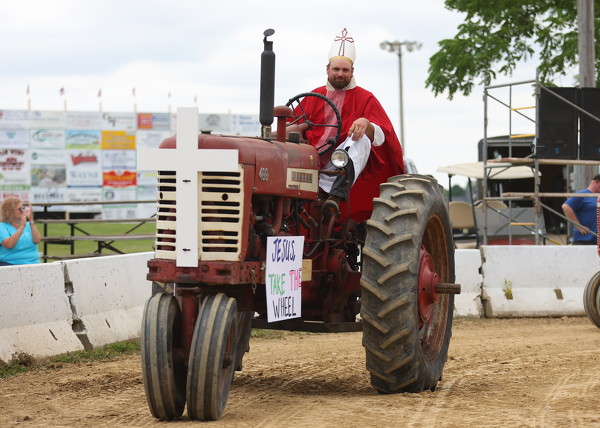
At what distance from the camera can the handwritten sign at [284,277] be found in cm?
716

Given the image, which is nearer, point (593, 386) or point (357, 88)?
point (593, 386)

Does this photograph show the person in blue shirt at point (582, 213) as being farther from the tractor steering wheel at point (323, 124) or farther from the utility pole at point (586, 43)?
the tractor steering wheel at point (323, 124)

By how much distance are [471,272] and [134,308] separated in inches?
196

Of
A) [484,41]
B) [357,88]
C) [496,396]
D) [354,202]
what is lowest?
[496,396]

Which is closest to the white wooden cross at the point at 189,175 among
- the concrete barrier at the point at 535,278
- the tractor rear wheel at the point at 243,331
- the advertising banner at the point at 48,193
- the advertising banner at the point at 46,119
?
the tractor rear wheel at the point at 243,331

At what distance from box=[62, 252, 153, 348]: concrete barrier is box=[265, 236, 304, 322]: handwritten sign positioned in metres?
3.86

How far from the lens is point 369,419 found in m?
6.74

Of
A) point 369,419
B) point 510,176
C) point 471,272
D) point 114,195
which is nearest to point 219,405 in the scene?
point 369,419

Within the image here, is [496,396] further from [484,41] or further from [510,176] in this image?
[484,41]

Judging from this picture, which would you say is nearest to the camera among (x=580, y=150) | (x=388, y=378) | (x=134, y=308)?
(x=388, y=378)

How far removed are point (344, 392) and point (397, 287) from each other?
1068mm

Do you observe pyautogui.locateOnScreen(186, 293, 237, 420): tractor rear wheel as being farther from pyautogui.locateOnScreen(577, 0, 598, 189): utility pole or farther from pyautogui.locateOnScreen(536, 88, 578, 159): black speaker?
pyautogui.locateOnScreen(577, 0, 598, 189): utility pole

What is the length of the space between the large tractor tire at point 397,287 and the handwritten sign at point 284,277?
0.45 metres

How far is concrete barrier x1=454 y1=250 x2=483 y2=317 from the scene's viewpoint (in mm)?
14797
